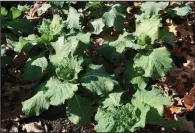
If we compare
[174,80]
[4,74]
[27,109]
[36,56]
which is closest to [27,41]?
[36,56]

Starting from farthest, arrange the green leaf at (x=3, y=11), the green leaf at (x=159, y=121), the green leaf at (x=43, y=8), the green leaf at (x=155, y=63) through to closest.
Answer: the green leaf at (x=43, y=8) < the green leaf at (x=3, y=11) < the green leaf at (x=155, y=63) < the green leaf at (x=159, y=121)

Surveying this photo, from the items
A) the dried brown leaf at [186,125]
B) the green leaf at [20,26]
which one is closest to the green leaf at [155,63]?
the dried brown leaf at [186,125]

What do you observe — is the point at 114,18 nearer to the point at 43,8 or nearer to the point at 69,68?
the point at 43,8

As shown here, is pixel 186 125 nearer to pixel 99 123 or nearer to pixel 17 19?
pixel 99 123

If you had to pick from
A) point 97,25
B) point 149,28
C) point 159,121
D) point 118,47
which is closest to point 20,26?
point 97,25

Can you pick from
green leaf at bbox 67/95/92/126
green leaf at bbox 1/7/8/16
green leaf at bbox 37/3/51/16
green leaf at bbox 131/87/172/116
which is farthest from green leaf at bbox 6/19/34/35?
green leaf at bbox 131/87/172/116

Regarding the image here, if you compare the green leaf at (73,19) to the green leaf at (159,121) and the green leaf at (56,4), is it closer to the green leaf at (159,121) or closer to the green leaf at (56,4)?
the green leaf at (56,4)
